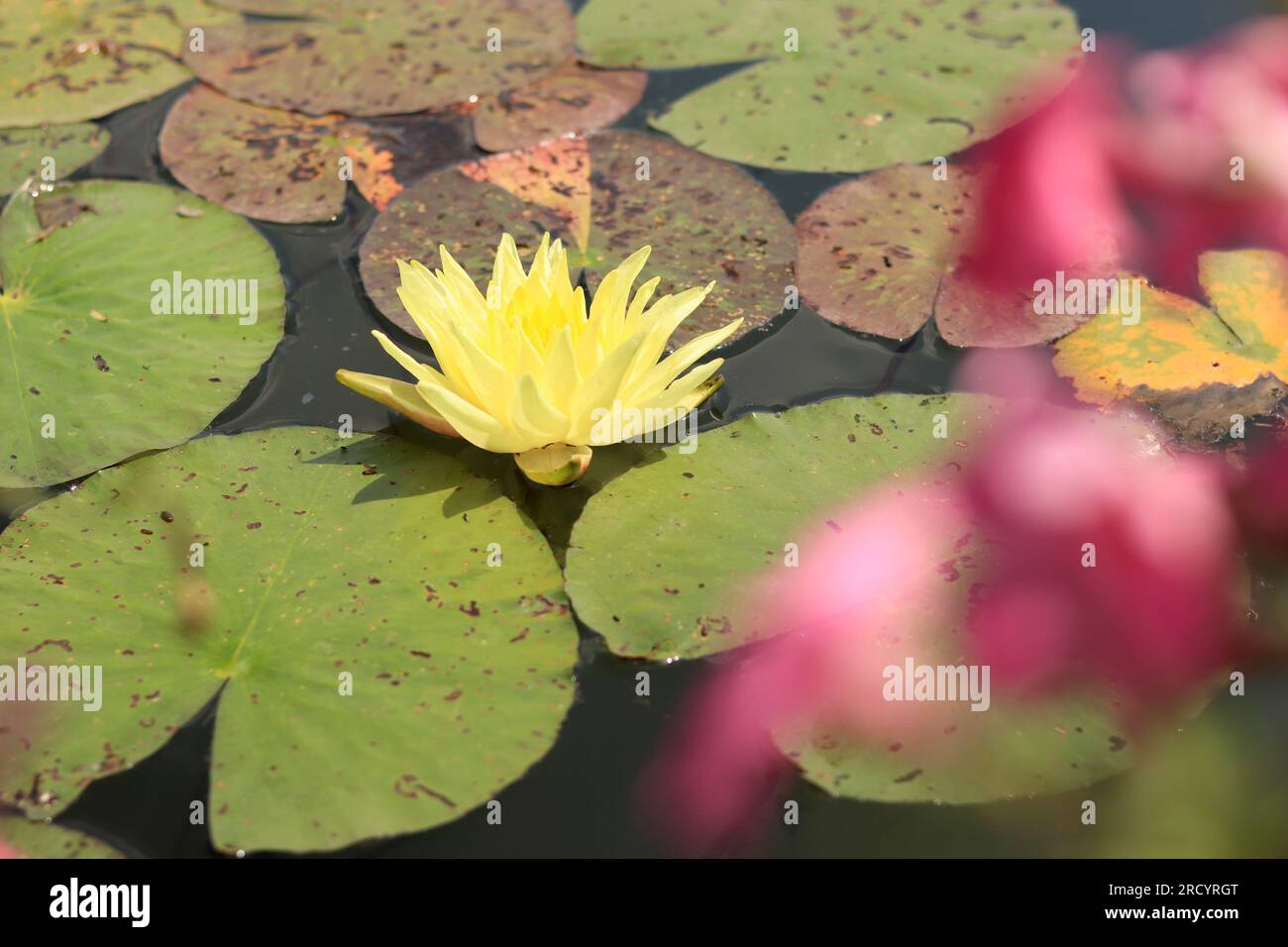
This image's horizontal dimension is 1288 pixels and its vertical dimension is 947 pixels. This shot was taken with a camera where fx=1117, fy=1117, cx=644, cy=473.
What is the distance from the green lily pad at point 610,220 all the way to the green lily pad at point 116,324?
0.37 m

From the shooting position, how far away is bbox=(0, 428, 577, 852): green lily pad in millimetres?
1819

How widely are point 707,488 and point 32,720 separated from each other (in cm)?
129

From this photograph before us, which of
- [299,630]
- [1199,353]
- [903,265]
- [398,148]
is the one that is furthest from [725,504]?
[398,148]

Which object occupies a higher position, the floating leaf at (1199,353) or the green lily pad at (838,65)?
the green lily pad at (838,65)

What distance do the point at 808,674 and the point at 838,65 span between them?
7.17ft

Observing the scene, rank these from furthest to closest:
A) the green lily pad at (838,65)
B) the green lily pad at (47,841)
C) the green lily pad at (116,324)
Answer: the green lily pad at (838,65), the green lily pad at (116,324), the green lily pad at (47,841)

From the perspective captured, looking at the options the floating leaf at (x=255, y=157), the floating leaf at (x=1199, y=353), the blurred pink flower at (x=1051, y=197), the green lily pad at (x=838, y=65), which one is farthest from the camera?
the green lily pad at (x=838, y=65)

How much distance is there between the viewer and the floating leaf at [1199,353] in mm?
2508

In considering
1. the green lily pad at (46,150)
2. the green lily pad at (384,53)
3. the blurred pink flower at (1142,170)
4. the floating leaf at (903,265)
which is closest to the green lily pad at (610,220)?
the floating leaf at (903,265)

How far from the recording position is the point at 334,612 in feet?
6.73

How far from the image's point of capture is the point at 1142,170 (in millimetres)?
3131

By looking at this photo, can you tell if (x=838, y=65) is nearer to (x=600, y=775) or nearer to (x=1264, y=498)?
(x=1264, y=498)

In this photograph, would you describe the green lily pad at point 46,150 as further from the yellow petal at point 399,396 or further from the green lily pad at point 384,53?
the yellow petal at point 399,396

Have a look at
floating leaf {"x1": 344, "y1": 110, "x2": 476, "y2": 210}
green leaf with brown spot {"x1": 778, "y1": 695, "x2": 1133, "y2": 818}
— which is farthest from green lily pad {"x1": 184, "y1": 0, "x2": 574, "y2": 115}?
green leaf with brown spot {"x1": 778, "y1": 695, "x2": 1133, "y2": 818}
